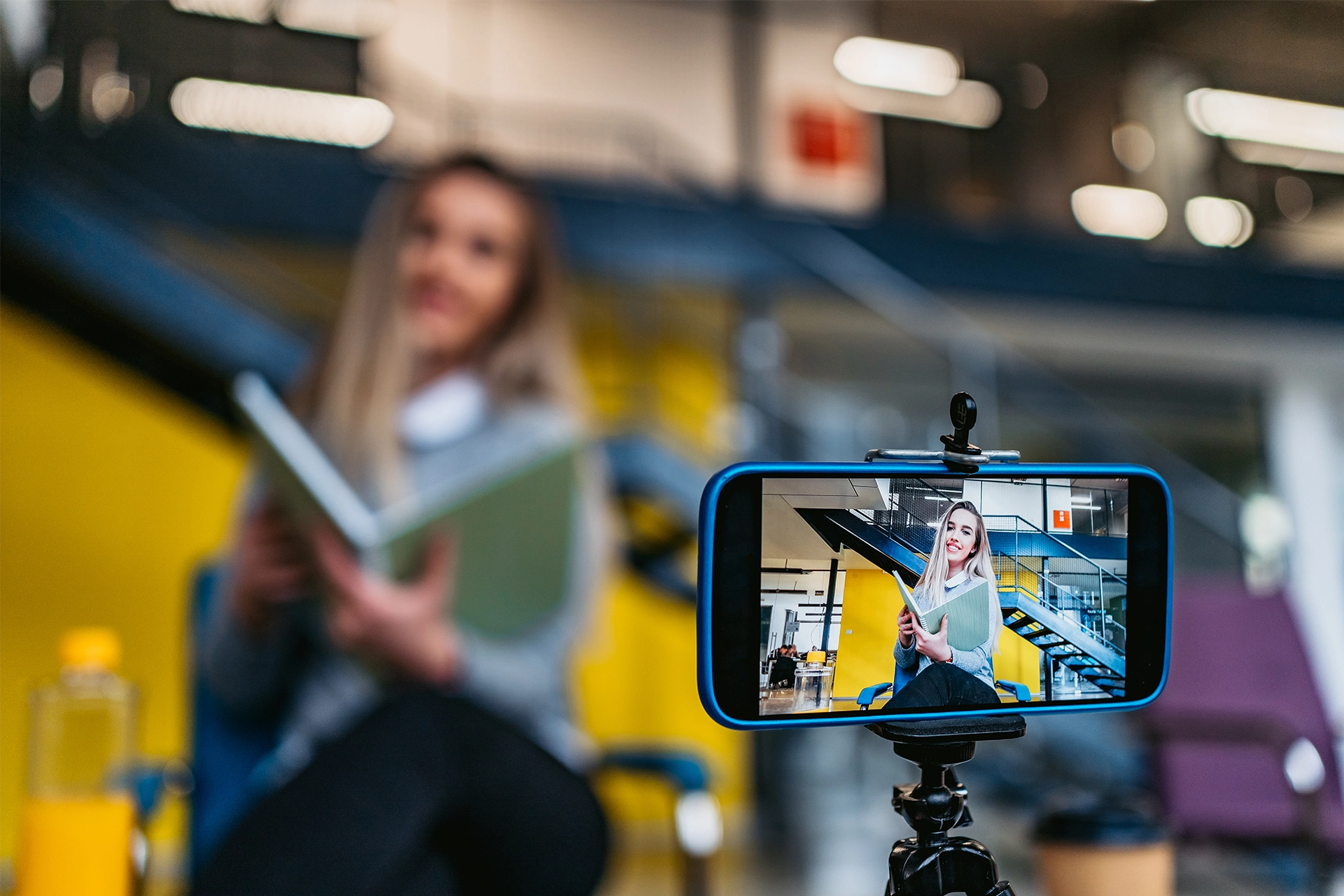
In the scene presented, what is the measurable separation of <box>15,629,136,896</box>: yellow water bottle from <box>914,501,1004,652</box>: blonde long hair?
874mm

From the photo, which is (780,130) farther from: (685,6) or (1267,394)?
(1267,394)

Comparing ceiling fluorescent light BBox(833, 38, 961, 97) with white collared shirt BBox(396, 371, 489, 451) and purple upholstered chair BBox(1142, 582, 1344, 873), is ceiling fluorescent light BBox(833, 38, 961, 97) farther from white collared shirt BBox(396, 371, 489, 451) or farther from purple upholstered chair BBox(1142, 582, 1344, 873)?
white collared shirt BBox(396, 371, 489, 451)

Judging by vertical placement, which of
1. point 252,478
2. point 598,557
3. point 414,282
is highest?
point 414,282

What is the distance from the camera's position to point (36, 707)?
126 cm

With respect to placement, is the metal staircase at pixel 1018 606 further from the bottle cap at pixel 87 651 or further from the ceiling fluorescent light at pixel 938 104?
the ceiling fluorescent light at pixel 938 104

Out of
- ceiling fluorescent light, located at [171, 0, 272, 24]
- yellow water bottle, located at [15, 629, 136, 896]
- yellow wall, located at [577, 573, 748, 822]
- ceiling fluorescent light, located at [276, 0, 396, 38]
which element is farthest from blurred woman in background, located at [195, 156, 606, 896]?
ceiling fluorescent light, located at [276, 0, 396, 38]

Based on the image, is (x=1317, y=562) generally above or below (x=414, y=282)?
below

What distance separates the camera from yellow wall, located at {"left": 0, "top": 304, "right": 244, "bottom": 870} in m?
3.86

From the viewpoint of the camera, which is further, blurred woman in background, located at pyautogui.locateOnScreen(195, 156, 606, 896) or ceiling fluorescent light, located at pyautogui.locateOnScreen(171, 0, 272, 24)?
ceiling fluorescent light, located at pyautogui.locateOnScreen(171, 0, 272, 24)

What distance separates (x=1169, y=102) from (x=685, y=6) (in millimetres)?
3304

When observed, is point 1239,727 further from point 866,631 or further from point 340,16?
point 340,16

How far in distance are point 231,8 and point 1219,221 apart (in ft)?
19.1

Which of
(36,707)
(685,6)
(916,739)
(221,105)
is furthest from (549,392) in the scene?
(685,6)

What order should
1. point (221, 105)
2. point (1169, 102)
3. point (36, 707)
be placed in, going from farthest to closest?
point (1169, 102)
point (221, 105)
point (36, 707)
